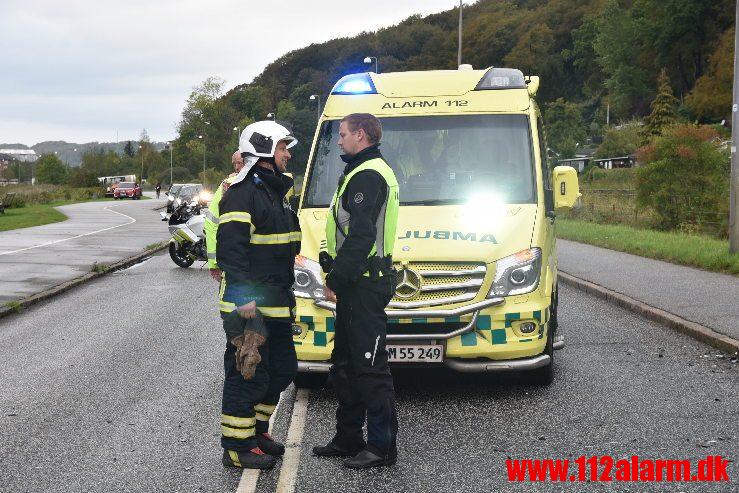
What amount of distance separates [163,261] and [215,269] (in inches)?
585

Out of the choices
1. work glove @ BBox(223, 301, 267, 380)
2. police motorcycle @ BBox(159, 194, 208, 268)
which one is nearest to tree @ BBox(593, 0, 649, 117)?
police motorcycle @ BBox(159, 194, 208, 268)

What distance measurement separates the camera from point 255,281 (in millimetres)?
4836

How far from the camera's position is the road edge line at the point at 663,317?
8.34 metres

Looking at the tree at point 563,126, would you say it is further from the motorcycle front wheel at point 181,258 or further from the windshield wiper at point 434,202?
the windshield wiper at point 434,202

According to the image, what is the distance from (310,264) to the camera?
631 cm

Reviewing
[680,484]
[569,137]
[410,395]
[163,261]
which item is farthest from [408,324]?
[569,137]

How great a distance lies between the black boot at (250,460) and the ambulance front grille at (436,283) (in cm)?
157

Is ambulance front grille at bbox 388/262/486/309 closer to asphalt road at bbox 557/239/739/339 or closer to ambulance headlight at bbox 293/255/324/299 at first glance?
ambulance headlight at bbox 293/255/324/299

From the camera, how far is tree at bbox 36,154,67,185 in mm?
139750

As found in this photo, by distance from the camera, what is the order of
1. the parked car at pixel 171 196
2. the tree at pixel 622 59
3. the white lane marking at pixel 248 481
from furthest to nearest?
the tree at pixel 622 59 < the parked car at pixel 171 196 < the white lane marking at pixel 248 481

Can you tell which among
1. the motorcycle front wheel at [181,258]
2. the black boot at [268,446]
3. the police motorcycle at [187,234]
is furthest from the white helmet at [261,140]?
the motorcycle front wheel at [181,258]

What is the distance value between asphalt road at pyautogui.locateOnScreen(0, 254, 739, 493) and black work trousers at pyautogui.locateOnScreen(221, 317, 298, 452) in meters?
0.20

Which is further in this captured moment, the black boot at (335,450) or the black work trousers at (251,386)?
the black boot at (335,450)

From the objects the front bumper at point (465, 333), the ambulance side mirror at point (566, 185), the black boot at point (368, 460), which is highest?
the ambulance side mirror at point (566, 185)
